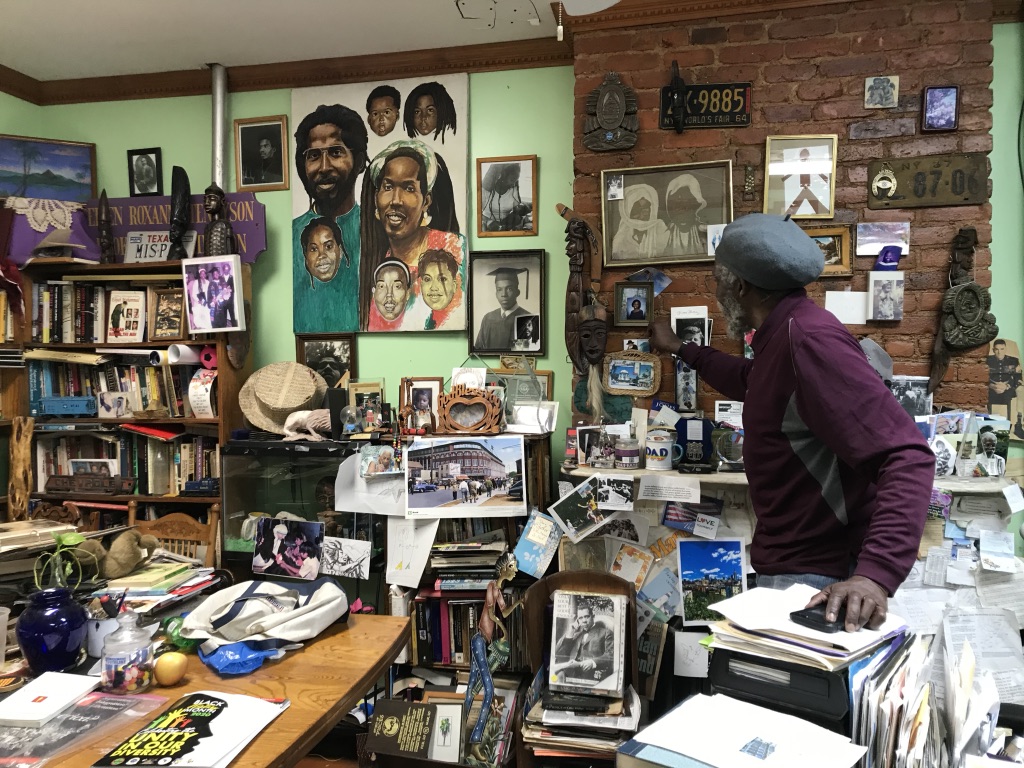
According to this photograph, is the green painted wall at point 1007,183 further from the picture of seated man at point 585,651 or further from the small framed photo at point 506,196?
the picture of seated man at point 585,651

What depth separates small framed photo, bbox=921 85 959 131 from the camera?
2602 millimetres

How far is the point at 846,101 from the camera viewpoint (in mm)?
2689

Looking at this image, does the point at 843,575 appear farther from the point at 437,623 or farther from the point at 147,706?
the point at 437,623

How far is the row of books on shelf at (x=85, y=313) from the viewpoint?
334 centimetres

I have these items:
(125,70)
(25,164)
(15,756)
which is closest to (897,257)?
(15,756)

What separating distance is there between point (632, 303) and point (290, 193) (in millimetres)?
1875

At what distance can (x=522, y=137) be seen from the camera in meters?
3.24

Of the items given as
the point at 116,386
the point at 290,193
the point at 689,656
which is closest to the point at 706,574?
the point at 689,656

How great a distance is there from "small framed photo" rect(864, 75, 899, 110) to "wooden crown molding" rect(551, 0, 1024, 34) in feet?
1.09

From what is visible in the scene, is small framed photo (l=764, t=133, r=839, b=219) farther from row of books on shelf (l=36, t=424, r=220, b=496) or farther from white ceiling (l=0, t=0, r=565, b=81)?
row of books on shelf (l=36, t=424, r=220, b=496)

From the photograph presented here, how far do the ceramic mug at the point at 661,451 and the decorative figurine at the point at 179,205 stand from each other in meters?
2.45

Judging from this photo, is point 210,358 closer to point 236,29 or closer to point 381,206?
point 381,206

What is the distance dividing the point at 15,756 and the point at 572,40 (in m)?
3.06

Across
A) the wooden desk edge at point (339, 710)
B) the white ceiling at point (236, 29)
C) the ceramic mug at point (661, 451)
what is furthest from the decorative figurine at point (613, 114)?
the wooden desk edge at point (339, 710)
